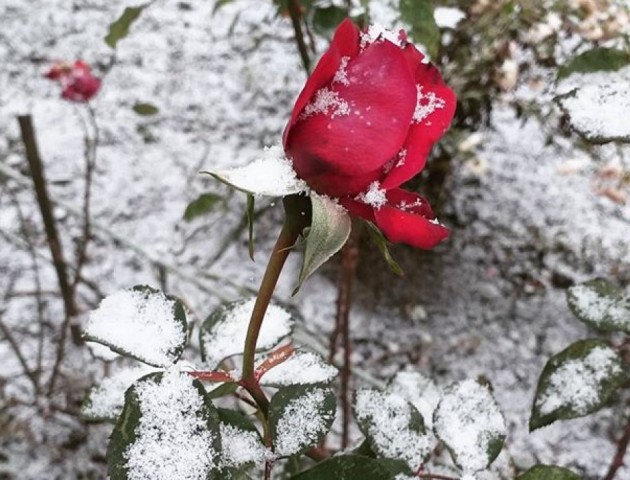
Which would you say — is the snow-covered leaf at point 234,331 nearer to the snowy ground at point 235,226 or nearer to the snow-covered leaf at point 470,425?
the snow-covered leaf at point 470,425

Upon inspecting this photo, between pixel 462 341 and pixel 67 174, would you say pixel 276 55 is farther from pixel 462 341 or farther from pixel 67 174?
pixel 462 341

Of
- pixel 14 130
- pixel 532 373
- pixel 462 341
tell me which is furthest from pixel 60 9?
pixel 532 373

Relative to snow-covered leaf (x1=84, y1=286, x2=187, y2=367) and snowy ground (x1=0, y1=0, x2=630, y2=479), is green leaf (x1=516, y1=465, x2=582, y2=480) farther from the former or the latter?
snowy ground (x1=0, y1=0, x2=630, y2=479)

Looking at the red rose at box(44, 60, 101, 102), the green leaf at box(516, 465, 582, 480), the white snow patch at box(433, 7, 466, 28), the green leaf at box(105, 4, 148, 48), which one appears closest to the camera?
the green leaf at box(516, 465, 582, 480)

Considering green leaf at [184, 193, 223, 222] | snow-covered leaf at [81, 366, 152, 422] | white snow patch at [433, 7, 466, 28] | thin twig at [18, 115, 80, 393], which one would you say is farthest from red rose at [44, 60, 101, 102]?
snow-covered leaf at [81, 366, 152, 422]

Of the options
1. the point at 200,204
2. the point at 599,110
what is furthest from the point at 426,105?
the point at 200,204

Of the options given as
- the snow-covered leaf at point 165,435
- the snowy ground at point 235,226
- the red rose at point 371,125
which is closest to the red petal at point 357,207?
the red rose at point 371,125
